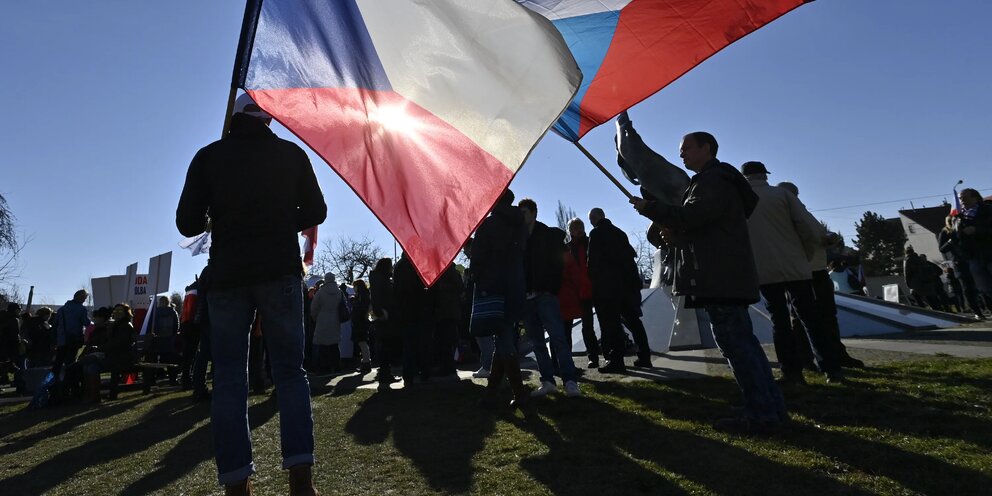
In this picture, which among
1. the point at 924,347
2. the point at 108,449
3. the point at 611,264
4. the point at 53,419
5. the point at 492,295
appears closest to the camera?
the point at 108,449

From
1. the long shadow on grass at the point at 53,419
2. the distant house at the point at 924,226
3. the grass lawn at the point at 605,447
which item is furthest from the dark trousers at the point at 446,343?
the distant house at the point at 924,226

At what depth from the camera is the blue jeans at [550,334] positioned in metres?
5.92

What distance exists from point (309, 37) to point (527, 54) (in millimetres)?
1259

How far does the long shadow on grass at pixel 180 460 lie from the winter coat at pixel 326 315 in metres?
4.39

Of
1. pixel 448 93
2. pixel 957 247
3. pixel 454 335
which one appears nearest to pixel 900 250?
pixel 957 247

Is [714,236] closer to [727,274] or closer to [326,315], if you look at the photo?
[727,274]

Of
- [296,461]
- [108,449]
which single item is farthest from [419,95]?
[108,449]

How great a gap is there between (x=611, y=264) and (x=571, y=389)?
2180 millimetres

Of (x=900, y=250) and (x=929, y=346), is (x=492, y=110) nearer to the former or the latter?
(x=929, y=346)

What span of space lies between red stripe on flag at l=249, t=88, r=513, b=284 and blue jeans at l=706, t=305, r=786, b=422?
5.16 feet

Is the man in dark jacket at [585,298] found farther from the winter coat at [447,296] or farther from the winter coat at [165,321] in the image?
the winter coat at [165,321]

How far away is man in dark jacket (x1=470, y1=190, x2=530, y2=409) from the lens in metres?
5.41

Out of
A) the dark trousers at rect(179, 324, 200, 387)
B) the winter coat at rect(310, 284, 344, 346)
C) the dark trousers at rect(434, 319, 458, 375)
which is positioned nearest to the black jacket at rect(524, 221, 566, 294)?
the dark trousers at rect(434, 319, 458, 375)

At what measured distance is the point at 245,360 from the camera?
120 inches
